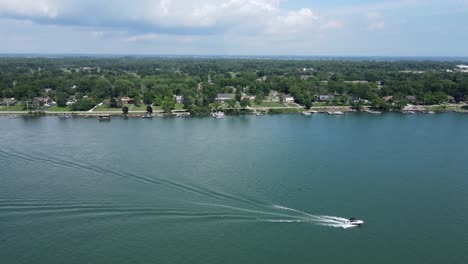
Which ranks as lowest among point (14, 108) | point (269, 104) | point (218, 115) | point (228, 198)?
point (228, 198)

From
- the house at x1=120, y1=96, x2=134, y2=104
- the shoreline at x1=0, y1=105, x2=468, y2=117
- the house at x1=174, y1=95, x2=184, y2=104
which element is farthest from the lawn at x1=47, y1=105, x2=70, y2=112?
the house at x1=174, y1=95, x2=184, y2=104

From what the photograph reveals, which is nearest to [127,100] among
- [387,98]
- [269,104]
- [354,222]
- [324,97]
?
[269,104]

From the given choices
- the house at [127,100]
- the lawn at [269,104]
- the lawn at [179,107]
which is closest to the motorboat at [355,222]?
the lawn at [179,107]

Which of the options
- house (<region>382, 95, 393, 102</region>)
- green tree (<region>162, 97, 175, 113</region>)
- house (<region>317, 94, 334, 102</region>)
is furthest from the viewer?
house (<region>317, 94, 334, 102</region>)

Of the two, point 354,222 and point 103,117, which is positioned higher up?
point 103,117

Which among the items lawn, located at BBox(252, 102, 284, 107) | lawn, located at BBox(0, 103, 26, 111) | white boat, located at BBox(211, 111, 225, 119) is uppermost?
lawn, located at BBox(0, 103, 26, 111)

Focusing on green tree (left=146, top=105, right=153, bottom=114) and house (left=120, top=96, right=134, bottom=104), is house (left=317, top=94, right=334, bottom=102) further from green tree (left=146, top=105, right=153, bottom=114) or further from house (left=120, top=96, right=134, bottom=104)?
house (left=120, top=96, right=134, bottom=104)

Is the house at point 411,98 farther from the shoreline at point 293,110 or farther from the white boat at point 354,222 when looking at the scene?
the white boat at point 354,222

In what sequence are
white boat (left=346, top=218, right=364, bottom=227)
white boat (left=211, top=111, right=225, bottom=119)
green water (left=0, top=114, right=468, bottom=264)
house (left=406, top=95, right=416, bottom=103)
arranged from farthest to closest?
house (left=406, top=95, right=416, bottom=103) < white boat (left=211, top=111, right=225, bottom=119) < white boat (left=346, top=218, right=364, bottom=227) < green water (left=0, top=114, right=468, bottom=264)

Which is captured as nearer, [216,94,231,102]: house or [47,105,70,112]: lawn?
[47,105,70,112]: lawn

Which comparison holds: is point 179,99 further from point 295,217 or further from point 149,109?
point 295,217
